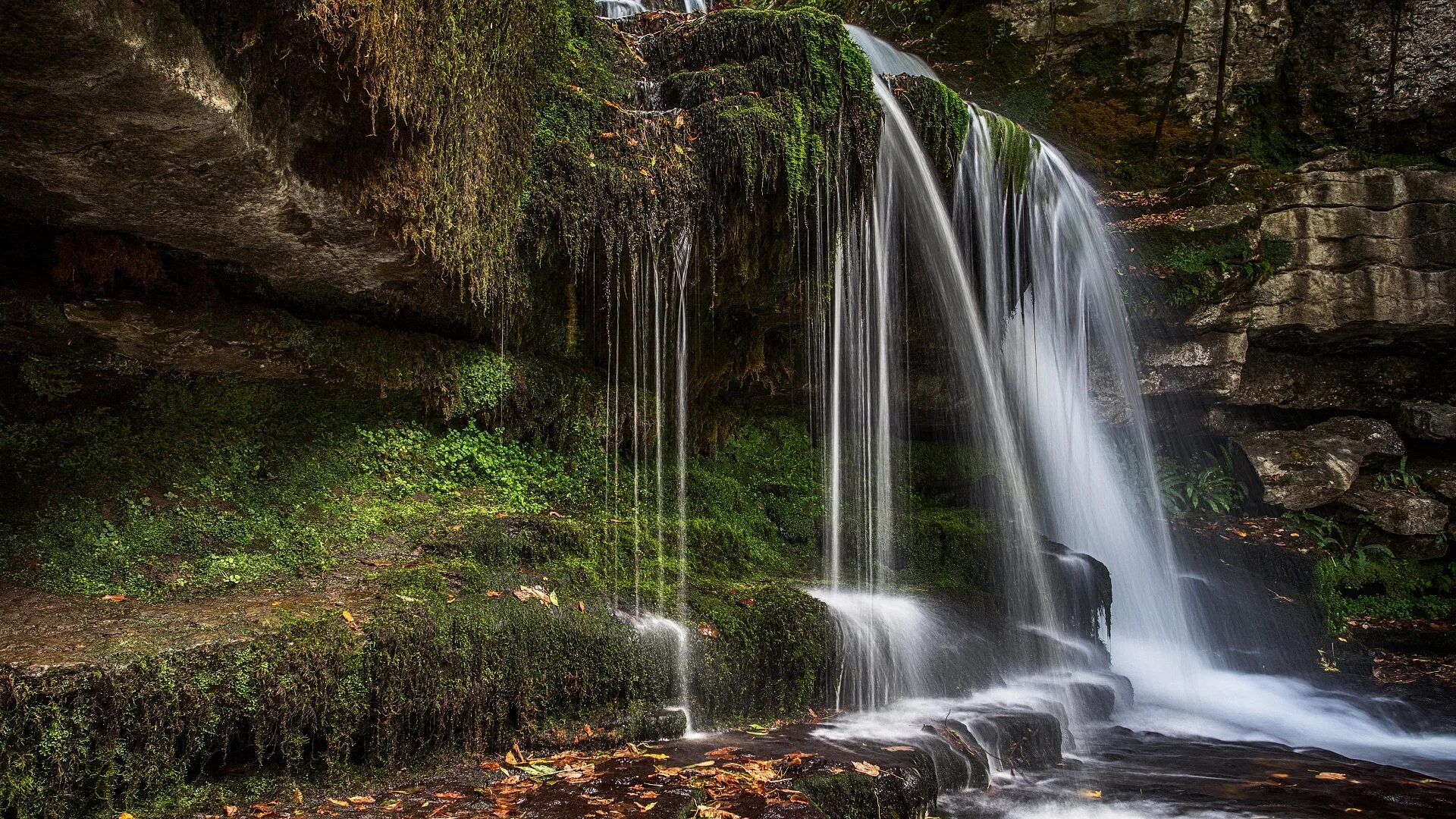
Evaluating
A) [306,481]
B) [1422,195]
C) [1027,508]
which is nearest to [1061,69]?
[1422,195]

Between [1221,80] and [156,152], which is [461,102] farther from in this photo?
[1221,80]

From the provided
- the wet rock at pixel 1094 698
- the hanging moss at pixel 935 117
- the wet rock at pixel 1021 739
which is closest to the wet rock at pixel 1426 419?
the wet rock at pixel 1094 698

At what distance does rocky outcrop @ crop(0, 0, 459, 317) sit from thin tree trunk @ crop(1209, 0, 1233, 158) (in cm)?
1119

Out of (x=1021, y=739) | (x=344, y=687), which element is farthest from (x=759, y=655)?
(x=344, y=687)

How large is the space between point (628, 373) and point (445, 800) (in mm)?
5261

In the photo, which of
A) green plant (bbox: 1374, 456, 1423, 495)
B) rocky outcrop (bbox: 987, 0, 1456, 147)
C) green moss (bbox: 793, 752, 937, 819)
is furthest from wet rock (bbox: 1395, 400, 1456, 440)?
green moss (bbox: 793, 752, 937, 819)

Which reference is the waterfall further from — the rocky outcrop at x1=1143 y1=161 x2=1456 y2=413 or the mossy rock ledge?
the rocky outcrop at x1=1143 y1=161 x2=1456 y2=413

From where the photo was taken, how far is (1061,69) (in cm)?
1289

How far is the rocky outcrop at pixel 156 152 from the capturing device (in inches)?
136

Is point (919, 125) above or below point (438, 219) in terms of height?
above

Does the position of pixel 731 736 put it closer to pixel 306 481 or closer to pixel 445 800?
pixel 445 800

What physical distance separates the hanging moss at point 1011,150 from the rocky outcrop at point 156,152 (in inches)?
259

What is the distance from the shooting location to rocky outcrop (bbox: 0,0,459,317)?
11.3 feet

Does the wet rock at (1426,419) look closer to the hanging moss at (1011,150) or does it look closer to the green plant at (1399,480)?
the green plant at (1399,480)
